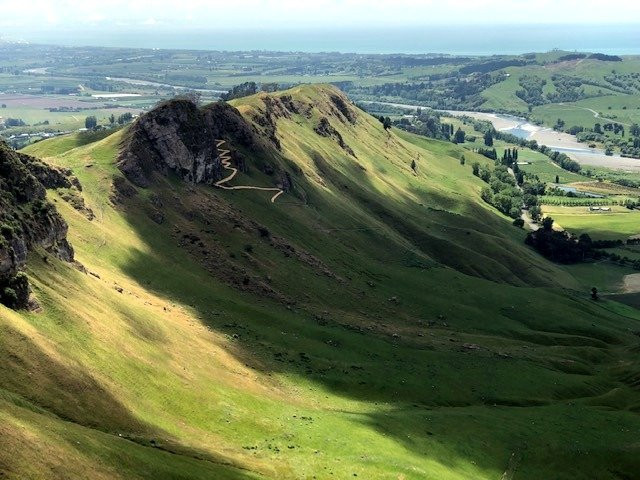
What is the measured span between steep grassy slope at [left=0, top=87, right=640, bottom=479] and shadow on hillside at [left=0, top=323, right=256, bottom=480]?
24 cm

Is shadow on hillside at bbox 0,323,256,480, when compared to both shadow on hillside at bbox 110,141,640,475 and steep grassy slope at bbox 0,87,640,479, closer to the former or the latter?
steep grassy slope at bbox 0,87,640,479

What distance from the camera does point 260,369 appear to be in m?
120

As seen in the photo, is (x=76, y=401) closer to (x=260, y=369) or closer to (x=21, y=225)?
(x=21, y=225)

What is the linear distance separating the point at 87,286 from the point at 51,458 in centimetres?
4845

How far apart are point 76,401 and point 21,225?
129 ft

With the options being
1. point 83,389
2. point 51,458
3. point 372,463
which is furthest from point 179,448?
point 372,463

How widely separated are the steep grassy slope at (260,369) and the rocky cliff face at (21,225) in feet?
14.8

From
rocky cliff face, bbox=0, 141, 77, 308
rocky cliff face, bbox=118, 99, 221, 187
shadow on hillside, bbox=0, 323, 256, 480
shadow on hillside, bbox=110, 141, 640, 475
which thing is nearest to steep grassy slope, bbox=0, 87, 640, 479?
shadow on hillside, bbox=0, 323, 256, 480

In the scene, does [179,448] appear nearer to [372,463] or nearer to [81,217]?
[372,463]

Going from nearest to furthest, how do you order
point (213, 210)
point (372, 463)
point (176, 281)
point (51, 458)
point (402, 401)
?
point (51, 458)
point (372, 463)
point (402, 401)
point (176, 281)
point (213, 210)

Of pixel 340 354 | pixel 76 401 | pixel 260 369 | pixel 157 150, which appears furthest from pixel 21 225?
pixel 157 150

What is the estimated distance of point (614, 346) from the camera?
19525 cm

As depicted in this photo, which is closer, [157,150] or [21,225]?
[21,225]

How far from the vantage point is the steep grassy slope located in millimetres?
76875
